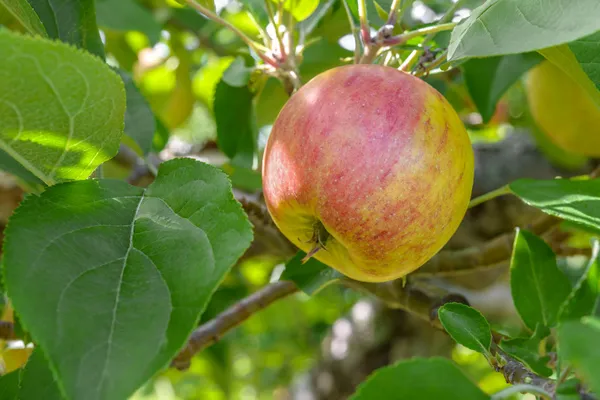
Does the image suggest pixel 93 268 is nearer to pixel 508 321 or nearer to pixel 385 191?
pixel 385 191

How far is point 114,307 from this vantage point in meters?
0.50

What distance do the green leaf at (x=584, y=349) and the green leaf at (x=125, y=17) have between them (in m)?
1.31

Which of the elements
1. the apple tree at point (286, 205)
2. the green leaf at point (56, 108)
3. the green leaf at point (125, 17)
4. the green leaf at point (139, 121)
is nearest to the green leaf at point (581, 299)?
the apple tree at point (286, 205)

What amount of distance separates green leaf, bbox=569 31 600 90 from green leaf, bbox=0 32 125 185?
508 millimetres

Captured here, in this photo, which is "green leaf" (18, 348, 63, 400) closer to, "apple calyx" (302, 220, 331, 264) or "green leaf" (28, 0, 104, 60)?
"apple calyx" (302, 220, 331, 264)

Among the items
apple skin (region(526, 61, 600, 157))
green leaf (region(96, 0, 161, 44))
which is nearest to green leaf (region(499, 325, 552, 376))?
apple skin (region(526, 61, 600, 157))

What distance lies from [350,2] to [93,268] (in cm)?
53

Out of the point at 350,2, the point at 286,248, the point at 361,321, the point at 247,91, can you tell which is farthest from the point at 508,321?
the point at 350,2

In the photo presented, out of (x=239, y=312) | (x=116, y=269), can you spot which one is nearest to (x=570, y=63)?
(x=116, y=269)

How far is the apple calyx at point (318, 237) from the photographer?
0.70 meters

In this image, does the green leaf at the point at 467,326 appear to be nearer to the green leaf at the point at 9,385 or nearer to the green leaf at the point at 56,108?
the green leaf at the point at 56,108

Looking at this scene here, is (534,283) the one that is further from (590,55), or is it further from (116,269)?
(116,269)

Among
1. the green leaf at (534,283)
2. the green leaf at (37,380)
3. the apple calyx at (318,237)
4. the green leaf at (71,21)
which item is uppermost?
the green leaf at (71,21)

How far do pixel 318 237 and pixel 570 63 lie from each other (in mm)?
348
